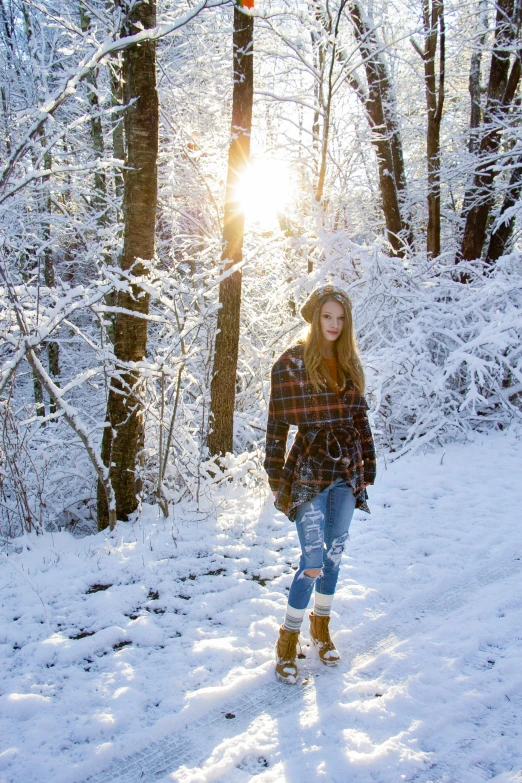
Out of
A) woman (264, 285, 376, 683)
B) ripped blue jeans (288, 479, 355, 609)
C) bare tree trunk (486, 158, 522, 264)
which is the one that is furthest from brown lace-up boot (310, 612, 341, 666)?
bare tree trunk (486, 158, 522, 264)

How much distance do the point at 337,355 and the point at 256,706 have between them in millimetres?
1735

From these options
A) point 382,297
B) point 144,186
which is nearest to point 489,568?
point 144,186

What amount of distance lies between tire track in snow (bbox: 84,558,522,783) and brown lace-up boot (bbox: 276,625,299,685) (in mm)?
63

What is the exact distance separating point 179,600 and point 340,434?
162cm

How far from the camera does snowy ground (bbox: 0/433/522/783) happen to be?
7.36 feet

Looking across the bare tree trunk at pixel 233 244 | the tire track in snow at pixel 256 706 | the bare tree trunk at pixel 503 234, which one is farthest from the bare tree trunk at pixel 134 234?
the bare tree trunk at pixel 503 234

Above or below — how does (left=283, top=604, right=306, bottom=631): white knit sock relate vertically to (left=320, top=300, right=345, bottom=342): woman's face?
below

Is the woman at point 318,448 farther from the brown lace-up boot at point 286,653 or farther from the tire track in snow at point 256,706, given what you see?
the tire track in snow at point 256,706

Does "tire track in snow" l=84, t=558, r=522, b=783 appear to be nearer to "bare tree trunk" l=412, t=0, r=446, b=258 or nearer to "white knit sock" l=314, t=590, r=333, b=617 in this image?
"white knit sock" l=314, t=590, r=333, b=617

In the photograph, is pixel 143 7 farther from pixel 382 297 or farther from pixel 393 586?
pixel 393 586

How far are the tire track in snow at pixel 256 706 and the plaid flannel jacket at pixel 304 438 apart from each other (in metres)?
0.83

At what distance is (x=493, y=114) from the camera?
1023 centimetres

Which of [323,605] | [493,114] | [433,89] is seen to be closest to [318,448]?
[323,605]

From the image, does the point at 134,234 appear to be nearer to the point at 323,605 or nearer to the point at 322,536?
the point at 322,536
